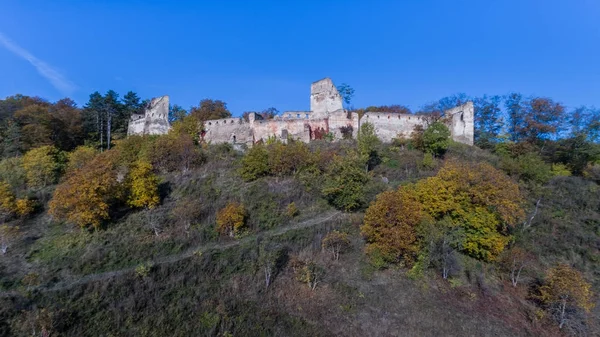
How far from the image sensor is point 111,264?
17.0 m

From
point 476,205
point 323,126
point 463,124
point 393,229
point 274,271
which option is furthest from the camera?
point 323,126

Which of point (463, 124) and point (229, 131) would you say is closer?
point (463, 124)

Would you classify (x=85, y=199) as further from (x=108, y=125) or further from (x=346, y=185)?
(x=108, y=125)

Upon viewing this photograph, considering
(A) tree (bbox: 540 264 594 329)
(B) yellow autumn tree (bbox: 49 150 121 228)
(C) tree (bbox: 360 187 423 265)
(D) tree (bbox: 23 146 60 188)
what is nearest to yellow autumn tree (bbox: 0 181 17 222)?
(B) yellow autumn tree (bbox: 49 150 121 228)

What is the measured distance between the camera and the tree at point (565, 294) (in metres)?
14.1

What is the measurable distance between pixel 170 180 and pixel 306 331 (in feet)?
56.7

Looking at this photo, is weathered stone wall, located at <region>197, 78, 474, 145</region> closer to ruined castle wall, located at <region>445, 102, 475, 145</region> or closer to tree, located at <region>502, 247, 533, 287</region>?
ruined castle wall, located at <region>445, 102, 475, 145</region>

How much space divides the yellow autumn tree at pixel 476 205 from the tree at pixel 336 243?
4.74 metres

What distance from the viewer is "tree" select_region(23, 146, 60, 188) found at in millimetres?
27750

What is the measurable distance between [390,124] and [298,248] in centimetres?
2111

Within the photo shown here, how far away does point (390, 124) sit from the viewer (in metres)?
35.3

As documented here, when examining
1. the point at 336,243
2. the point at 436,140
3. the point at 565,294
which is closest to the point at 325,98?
the point at 436,140

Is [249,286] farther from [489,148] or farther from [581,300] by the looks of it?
[489,148]

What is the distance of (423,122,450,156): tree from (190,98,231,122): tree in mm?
24048
